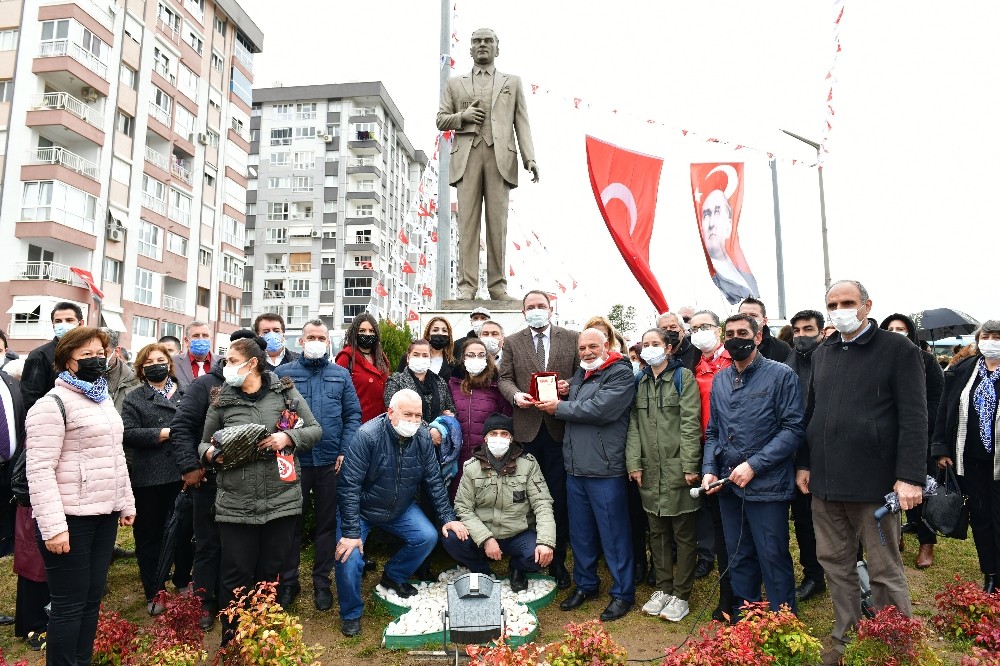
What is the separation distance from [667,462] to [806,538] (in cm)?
150

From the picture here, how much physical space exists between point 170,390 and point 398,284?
5581cm

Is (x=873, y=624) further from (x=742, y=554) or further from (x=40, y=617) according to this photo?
(x=40, y=617)

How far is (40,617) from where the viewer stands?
16.2 ft

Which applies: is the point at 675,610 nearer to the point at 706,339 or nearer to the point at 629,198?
the point at 706,339

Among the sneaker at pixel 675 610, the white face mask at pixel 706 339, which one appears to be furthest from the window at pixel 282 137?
the sneaker at pixel 675 610

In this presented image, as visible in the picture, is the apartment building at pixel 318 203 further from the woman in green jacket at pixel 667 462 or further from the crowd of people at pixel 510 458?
the woman in green jacket at pixel 667 462

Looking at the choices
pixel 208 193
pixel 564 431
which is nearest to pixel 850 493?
pixel 564 431

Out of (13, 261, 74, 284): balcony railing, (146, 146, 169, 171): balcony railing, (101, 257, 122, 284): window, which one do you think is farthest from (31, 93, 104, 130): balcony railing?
(13, 261, 74, 284): balcony railing

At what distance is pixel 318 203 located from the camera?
56.5 m

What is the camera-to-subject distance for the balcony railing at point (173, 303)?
32.9 meters

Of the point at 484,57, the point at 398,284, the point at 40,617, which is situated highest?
the point at 398,284

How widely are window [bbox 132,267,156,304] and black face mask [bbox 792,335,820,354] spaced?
30.5 meters

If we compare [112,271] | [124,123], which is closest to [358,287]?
[124,123]

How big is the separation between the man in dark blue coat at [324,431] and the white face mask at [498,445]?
106 centimetres
